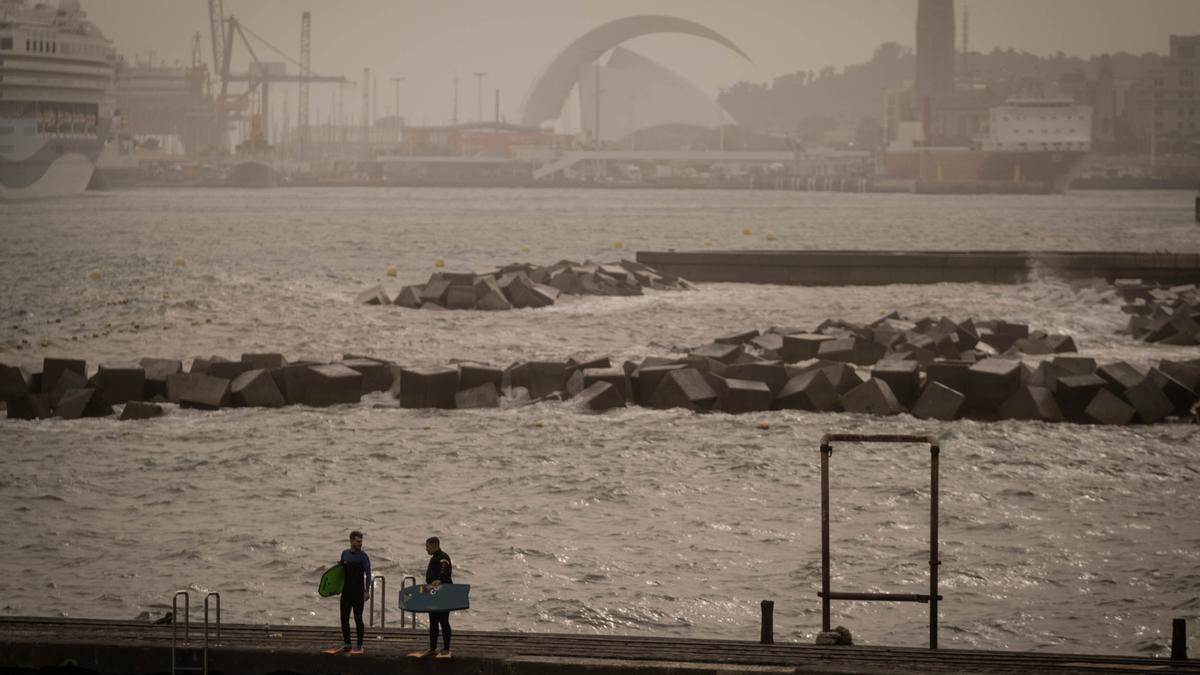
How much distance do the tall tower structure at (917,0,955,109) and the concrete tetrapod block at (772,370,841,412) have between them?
121358mm

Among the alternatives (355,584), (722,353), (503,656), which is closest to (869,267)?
(722,353)

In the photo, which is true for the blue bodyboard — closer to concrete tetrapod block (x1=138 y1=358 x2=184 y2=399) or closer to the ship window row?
concrete tetrapod block (x1=138 y1=358 x2=184 y2=399)

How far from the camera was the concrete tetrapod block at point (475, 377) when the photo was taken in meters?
11.8

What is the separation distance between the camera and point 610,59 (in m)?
131

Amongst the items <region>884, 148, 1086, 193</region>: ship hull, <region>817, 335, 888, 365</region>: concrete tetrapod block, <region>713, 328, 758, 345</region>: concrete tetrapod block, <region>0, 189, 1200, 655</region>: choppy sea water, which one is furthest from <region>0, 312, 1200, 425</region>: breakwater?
<region>884, 148, 1086, 193</region>: ship hull

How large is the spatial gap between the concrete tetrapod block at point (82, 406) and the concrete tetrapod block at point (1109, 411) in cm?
669

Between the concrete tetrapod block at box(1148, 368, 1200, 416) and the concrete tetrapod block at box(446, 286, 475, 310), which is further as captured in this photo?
the concrete tetrapod block at box(446, 286, 475, 310)

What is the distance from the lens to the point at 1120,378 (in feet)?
36.6

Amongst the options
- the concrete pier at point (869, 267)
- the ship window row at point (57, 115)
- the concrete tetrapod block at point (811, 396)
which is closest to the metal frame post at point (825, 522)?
the concrete tetrapod block at point (811, 396)

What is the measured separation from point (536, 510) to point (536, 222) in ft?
147

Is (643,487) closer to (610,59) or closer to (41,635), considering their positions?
(41,635)

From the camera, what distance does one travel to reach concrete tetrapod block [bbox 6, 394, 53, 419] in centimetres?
1138

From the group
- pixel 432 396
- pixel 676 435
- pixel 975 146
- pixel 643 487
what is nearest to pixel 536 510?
pixel 643 487

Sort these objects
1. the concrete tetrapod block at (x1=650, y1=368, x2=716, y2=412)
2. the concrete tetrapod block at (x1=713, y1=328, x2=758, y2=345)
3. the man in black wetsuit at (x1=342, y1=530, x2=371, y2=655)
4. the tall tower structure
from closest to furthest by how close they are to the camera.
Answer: the man in black wetsuit at (x1=342, y1=530, x2=371, y2=655) < the concrete tetrapod block at (x1=650, y1=368, x2=716, y2=412) < the concrete tetrapod block at (x1=713, y1=328, x2=758, y2=345) < the tall tower structure
